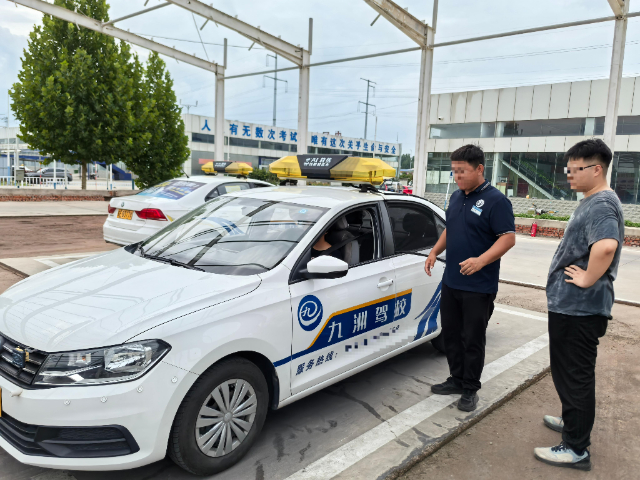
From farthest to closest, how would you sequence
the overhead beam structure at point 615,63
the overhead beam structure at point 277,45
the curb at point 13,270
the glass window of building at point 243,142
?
the glass window of building at point 243,142
the overhead beam structure at point 277,45
the overhead beam structure at point 615,63
the curb at point 13,270

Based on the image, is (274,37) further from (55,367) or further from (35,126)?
(55,367)

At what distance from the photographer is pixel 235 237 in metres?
3.45

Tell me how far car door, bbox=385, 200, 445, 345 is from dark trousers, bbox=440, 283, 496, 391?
30cm

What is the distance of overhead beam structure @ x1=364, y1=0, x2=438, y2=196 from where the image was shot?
554 inches

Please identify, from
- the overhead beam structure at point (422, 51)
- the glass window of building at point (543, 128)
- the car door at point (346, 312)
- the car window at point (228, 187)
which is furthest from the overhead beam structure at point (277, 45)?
the glass window of building at point (543, 128)

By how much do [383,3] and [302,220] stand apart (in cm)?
1242

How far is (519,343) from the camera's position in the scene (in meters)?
5.16

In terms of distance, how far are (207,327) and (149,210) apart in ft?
17.6

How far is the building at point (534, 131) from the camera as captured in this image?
2391 centimetres

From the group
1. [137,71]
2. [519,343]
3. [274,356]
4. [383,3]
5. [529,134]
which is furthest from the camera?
[529,134]

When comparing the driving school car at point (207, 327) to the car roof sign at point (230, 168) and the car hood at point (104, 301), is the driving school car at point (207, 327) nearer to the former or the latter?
the car hood at point (104, 301)

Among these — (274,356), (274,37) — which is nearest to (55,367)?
(274,356)

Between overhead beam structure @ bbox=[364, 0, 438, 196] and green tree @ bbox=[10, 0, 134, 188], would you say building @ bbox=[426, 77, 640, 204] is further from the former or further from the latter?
green tree @ bbox=[10, 0, 134, 188]

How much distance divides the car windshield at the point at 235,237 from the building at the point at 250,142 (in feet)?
154
